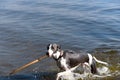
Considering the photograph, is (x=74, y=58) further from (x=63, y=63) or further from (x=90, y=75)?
(x=90, y=75)

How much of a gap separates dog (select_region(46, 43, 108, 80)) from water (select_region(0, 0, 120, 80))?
0.97 meters

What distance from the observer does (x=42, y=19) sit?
1677 cm

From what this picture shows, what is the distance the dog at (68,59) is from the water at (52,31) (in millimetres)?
973

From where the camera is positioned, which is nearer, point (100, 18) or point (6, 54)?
point (6, 54)

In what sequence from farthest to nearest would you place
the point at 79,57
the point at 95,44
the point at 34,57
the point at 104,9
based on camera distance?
the point at 104,9, the point at 95,44, the point at 34,57, the point at 79,57

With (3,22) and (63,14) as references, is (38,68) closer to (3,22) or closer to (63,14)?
(3,22)

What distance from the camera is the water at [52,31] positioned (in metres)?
11.4

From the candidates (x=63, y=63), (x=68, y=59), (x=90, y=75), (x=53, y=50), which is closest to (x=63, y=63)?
(x=63, y=63)

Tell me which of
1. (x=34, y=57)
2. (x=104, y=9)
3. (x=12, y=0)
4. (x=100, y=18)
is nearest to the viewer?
(x=34, y=57)

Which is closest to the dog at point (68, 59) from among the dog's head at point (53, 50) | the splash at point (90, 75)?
the dog's head at point (53, 50)

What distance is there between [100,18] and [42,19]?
279cm

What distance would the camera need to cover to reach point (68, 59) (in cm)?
959

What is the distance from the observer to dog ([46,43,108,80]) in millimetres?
9117

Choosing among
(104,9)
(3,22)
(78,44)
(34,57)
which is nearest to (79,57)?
(34,57)
